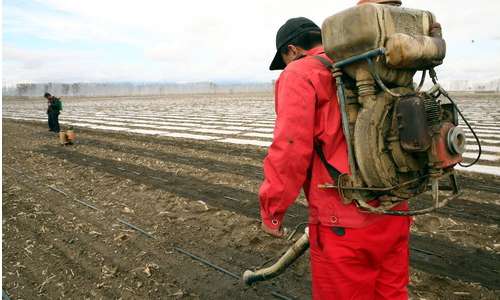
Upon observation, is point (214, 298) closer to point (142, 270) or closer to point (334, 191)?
point (142, 270)

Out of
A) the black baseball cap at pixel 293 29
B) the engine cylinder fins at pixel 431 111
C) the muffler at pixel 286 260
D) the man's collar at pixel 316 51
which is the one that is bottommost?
the muffler at pixel 286 260

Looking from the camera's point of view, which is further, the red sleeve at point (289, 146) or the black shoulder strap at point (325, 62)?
the black shoulder strap at point (325, 62)

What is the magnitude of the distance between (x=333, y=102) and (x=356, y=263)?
36.5 inches

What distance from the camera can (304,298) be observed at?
343 cm

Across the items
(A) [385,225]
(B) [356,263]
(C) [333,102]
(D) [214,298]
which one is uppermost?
(C) [333,102]

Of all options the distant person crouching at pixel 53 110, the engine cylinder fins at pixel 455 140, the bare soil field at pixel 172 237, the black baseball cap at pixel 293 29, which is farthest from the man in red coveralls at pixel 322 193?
the distant person crouching at pixel 53 110

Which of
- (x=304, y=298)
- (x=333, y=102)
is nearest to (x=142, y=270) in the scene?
(x=304, y=298)

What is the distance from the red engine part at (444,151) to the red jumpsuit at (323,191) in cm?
43

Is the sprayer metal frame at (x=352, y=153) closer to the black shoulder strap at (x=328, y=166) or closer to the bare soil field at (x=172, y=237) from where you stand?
the black shoulder strap at (x=328, y=166)

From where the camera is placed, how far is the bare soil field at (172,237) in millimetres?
3660

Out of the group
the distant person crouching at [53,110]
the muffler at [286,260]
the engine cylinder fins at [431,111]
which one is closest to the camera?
the engine cylinder fins at [431,111]

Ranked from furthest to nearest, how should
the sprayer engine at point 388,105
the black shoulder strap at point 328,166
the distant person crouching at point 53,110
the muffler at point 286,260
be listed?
the distant person crouching at point 53,110 < the muffler at point 286,260 < the black shoulder strap at point 328,166 < the sprayer engine at point 388,105

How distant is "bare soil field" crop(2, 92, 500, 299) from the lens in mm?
3660

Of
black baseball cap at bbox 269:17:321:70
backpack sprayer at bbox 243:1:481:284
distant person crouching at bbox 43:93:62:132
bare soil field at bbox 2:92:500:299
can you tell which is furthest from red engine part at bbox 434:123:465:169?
distant person crouching at bbox 43:93:62:132
